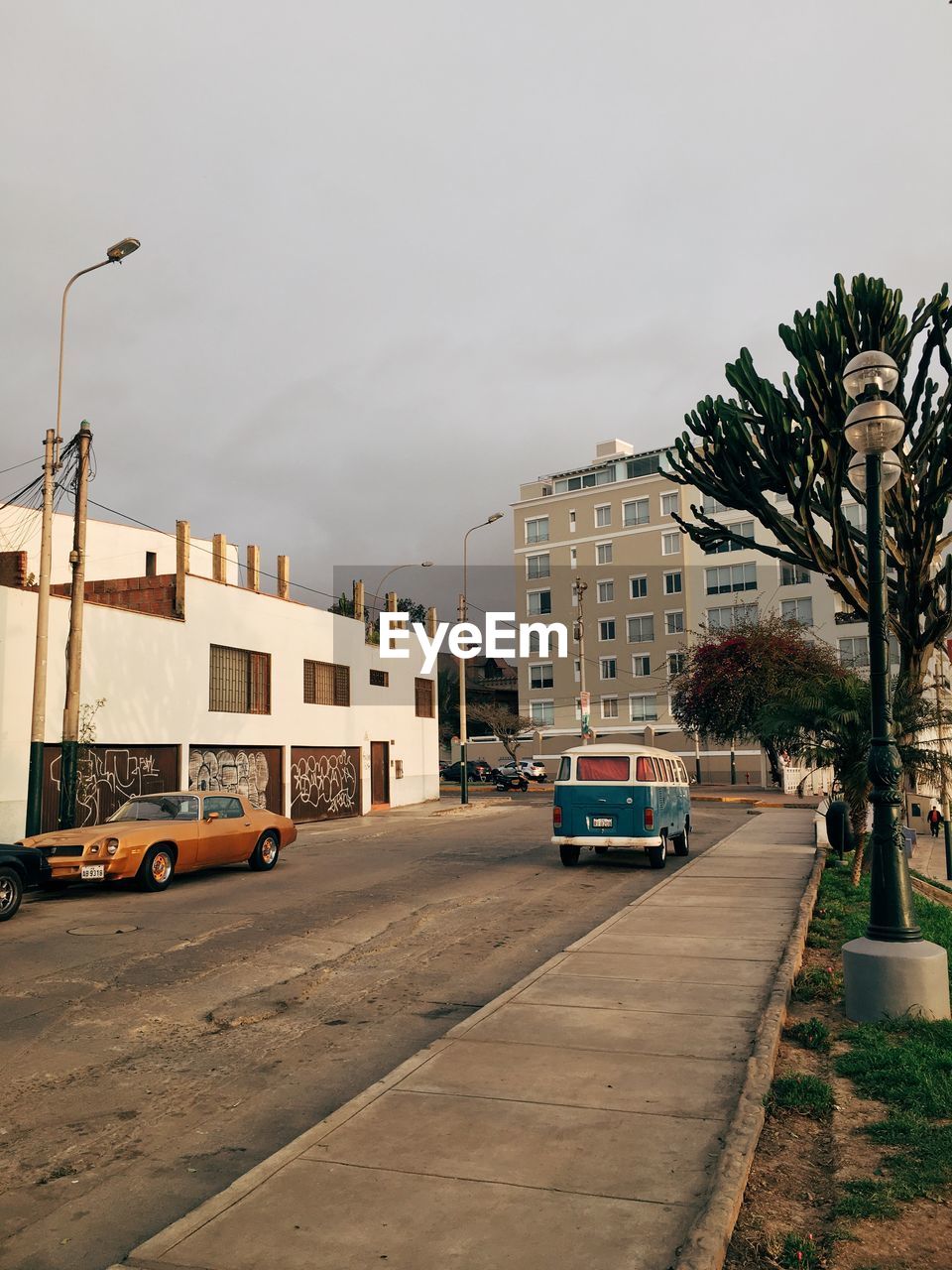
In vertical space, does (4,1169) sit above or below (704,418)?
below

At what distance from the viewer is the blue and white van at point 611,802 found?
1688 centimetres

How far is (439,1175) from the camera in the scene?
4.55m

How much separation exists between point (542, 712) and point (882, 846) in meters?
66.2

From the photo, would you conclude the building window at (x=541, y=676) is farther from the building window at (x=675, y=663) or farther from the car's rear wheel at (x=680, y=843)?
the car's rear wheel at (x=680, y=843)

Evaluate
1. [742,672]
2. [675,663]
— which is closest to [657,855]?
[742,672]

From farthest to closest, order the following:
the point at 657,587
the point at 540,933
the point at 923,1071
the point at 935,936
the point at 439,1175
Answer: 1. the point at 657,587
2. the point at 540,933
3. the point at 935,936
4. the point at 923,1071
5. the point at 439,1175

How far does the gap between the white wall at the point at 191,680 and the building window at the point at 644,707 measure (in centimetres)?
3318

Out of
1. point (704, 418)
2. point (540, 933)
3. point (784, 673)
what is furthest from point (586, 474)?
point (540, 933)

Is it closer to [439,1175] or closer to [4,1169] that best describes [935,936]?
[439,1175]

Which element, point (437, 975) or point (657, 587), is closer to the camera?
point (437, 975)

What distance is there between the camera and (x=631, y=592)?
2800 inches

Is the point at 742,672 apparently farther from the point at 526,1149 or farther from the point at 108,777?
the point at 526,1149

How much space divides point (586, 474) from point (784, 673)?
3786cm

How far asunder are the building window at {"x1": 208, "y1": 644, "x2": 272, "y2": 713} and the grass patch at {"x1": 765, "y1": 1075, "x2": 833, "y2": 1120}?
73.8 feet
